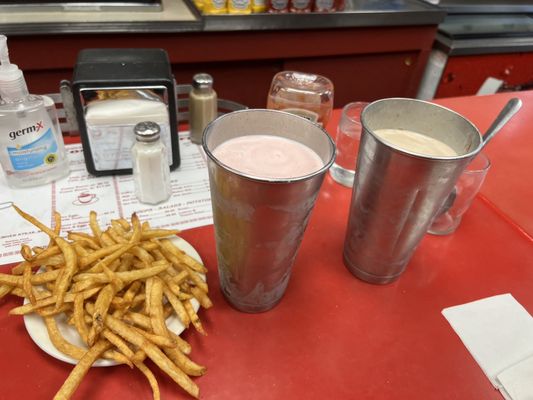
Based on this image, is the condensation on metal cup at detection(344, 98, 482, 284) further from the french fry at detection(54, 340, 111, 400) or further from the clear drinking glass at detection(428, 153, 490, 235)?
the french fry at detection(54, 340, 111, 400)

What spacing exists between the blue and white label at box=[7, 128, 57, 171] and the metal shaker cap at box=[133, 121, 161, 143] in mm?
233

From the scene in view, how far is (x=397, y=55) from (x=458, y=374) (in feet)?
7.54

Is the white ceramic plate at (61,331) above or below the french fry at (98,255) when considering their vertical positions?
below

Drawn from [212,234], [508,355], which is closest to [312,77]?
[212,234]

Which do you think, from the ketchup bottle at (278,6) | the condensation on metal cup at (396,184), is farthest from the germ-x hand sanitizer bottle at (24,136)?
the ketchup bottle at (278,6)

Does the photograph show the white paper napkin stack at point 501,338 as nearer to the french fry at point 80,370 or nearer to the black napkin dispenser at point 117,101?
the french fry at point 80,370

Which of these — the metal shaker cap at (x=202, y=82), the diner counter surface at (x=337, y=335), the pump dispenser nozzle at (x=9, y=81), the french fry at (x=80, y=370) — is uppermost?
the pump dispenser nozzle at (x=9, y=81)

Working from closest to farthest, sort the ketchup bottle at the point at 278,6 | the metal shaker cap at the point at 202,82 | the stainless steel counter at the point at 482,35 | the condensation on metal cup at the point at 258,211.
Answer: the condensation on metal cup at the point at 258,211 < the metal shaker cap at the point at 202,82 < the ketchup bottle at the point at 278,6 < the stainless steel counter at the point at 482,35

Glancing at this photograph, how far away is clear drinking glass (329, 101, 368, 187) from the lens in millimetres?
1049

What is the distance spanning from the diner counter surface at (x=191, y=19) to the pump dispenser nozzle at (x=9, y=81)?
1048 millimetres

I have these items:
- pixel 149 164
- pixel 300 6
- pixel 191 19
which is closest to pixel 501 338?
pixel 149 164

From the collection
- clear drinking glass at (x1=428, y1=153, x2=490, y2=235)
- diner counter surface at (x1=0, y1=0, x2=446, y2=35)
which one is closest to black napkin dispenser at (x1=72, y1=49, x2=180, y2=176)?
clear drinking glass at (x1=428, y1=153, x2=490, y2=235)

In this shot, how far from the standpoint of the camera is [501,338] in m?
0.70

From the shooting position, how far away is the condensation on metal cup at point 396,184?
602 millimetres
